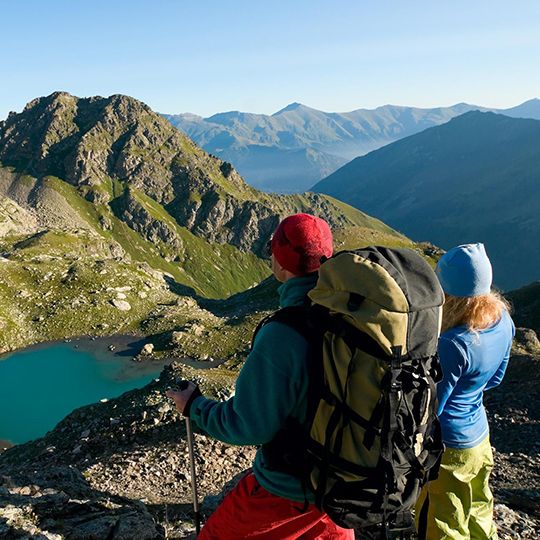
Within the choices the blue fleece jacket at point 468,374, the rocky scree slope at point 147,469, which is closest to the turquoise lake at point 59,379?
the rocky scree slope at point 147,469

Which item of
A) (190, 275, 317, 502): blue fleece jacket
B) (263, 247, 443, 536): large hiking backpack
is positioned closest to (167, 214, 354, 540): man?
(190, 275, 317, 502): blue fleece jacket

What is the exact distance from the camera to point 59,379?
71.9 metres

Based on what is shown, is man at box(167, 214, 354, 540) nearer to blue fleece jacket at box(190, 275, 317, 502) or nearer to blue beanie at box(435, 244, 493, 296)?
blue fleece jacket at box(190, 275, 317, 502)

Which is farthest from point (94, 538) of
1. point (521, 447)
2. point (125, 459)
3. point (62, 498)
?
point (521, 447)

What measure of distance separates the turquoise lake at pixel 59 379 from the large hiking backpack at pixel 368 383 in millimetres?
62964

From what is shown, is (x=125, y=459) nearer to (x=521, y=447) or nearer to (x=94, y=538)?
(x=94, y=538)

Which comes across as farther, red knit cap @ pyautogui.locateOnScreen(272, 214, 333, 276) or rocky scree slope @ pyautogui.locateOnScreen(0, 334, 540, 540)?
rocky scree slope @ pyautogui.locateOnScreen(0, 334, 540, 540)

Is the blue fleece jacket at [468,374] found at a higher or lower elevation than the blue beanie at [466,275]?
lower

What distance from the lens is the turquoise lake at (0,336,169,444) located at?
6280cm

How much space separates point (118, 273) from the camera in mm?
99438

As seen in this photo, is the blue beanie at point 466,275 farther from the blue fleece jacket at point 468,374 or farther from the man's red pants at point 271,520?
the man's red pants at point 271,520

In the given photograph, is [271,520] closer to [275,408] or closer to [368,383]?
[275,408]

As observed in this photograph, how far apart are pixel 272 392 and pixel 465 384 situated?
342 centimetres

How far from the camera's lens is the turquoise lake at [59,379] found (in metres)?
62.8
